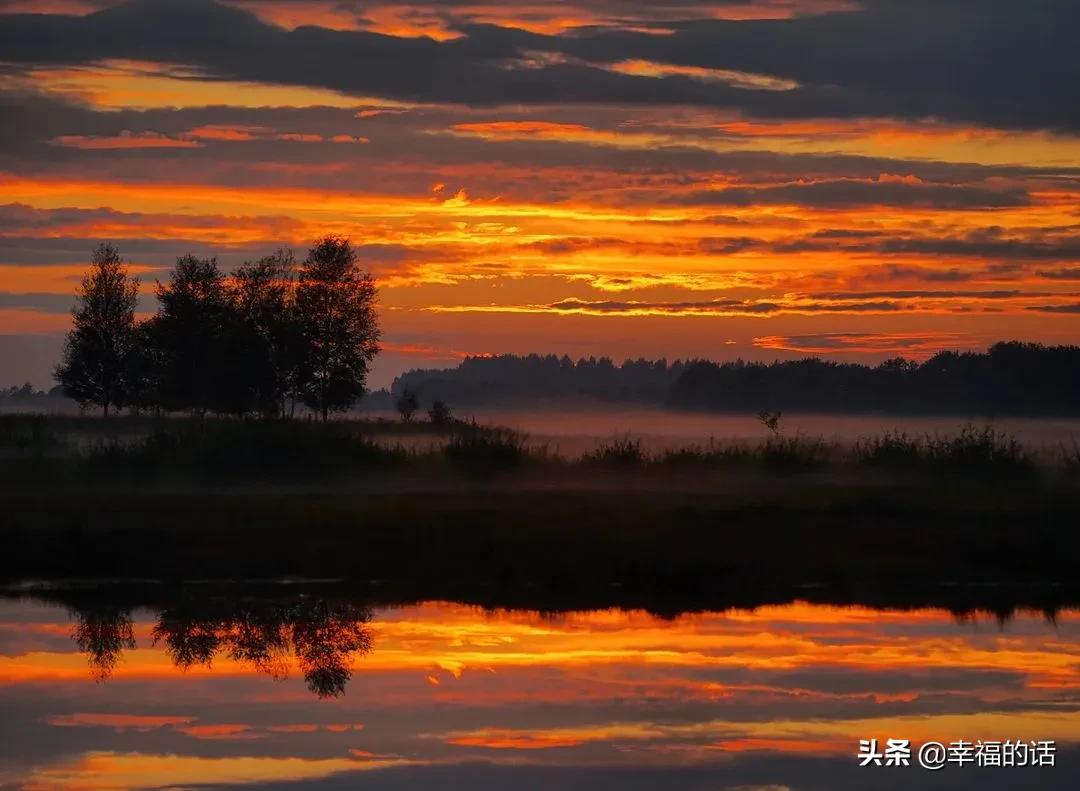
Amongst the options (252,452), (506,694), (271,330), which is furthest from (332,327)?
(506,694)

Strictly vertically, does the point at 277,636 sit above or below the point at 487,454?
below

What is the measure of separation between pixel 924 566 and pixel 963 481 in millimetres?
13182

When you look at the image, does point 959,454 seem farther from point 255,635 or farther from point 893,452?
point 255,635

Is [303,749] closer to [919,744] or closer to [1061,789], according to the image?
[919,744]

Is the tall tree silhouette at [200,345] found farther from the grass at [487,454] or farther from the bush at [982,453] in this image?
the bush at [982,453]

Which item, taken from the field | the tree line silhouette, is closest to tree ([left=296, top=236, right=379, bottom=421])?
the tree line silhouette

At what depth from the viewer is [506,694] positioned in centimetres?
1753

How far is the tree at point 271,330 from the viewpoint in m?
73.5

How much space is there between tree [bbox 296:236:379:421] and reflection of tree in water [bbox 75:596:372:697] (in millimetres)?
50097

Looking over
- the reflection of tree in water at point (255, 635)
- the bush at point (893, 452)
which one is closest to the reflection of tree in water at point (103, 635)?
the reflection of tree in water at point (255, 635)

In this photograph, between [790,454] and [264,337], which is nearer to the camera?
[790,454]

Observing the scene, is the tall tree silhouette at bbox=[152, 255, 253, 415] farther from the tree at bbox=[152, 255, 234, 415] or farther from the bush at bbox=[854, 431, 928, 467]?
the bush at bbox=[854, 431, 928, 467]

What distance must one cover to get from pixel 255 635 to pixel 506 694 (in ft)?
15.6

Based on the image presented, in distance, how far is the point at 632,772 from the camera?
46.0ft
